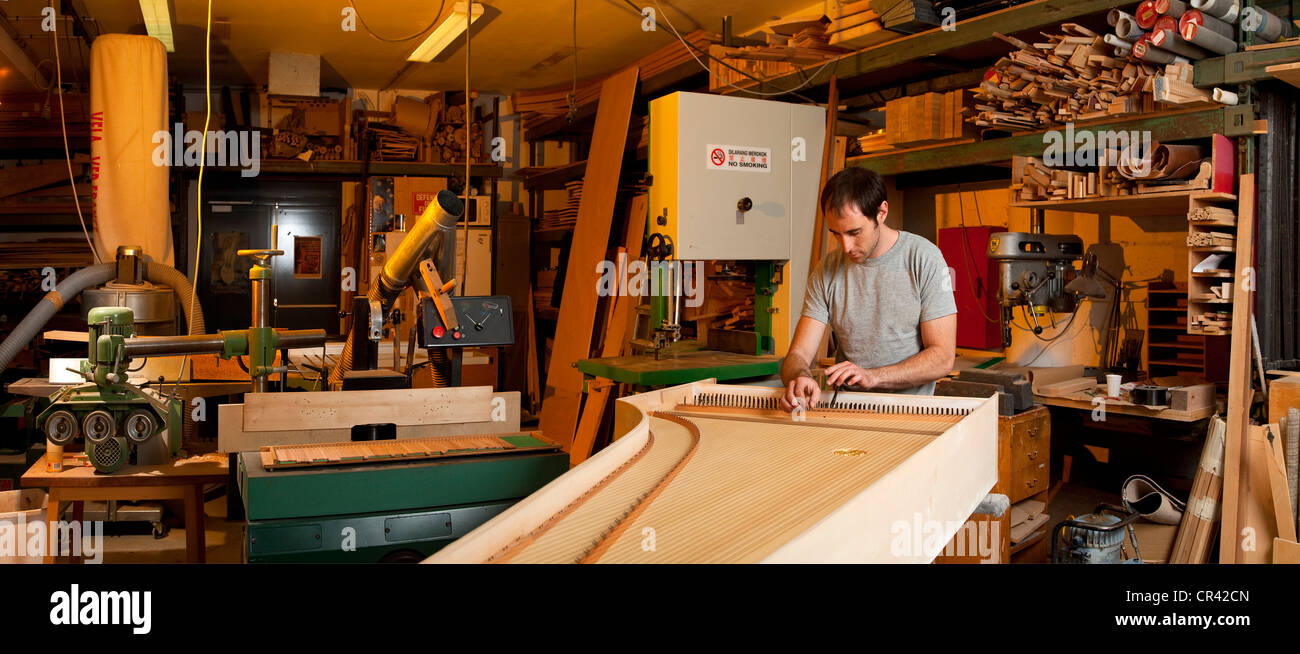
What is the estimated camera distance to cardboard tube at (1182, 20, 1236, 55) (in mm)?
3381

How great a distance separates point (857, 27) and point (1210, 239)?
2051 mm

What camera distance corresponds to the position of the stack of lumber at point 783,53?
196 inches

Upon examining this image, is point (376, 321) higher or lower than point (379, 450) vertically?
higher

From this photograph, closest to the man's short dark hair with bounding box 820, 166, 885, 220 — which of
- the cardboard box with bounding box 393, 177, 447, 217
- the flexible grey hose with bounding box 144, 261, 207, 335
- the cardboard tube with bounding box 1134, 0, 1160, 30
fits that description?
the cardboard tube with bounding box 1134, 0, 1160, 30

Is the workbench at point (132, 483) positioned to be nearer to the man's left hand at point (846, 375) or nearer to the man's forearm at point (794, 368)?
the man's forearm at point (794, 368)

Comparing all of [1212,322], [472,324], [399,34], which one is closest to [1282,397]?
[1212,322]

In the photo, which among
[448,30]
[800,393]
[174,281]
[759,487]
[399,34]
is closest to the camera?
[759,487]

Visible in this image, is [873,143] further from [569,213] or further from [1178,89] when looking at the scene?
[569,213]

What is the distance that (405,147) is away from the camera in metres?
8.86

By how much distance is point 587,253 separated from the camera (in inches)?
269
